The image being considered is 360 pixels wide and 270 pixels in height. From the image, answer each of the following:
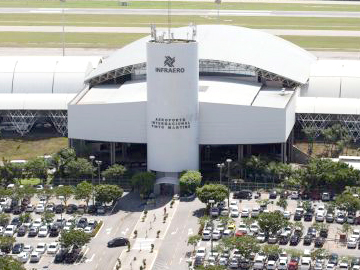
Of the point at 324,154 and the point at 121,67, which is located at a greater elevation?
the point at 121,67

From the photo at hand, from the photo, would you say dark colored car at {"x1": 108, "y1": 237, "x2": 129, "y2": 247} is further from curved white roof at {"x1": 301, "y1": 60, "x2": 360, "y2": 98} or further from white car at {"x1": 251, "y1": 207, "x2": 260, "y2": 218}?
curved white roof at {"x1": 301, "y1": 60, "x2": 360, "y2": 98}

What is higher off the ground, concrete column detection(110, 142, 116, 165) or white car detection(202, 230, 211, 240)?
concrete column detection(110, 142, 116, 165)

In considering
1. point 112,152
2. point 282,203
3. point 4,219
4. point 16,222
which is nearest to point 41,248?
point 4,219

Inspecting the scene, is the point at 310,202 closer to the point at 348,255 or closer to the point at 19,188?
the point at 348,255

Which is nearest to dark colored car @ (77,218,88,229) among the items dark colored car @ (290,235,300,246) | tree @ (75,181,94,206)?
tree @ (75,181,94,206)

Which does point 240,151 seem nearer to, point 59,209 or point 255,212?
point 255,212

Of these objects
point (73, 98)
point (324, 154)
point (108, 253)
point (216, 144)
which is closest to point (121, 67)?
point (73, 98)

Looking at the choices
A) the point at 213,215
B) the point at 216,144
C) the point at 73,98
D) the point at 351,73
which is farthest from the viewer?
the point at 351,73

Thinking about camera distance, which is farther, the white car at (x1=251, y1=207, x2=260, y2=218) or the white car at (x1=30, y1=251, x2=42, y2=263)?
the white car at (x1=251, y1=207, x2=260, y2=218)
